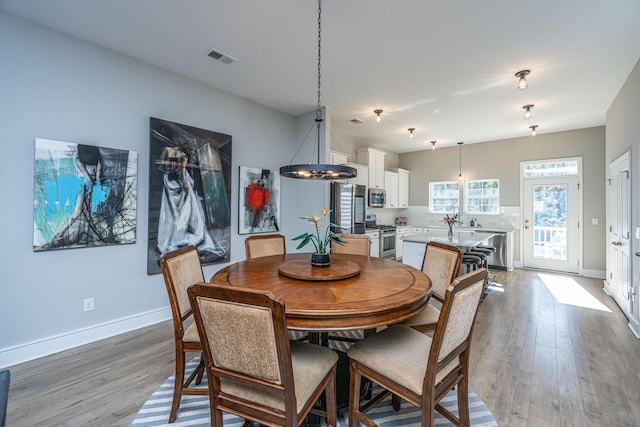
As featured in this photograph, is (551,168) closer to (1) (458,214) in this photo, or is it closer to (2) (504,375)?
(1) (458,214)

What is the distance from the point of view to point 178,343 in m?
1.76

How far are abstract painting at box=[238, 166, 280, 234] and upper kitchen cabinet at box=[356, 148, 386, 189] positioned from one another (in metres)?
2.51

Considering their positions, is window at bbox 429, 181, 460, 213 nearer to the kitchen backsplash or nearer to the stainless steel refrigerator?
the kitchen backsplash

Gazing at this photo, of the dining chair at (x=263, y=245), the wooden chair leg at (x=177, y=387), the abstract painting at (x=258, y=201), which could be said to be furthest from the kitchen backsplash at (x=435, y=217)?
the wooden chair leg at (x=177, y=387)

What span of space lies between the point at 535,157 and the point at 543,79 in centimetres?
324

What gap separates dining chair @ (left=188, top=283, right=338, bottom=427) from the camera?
112 centimetres

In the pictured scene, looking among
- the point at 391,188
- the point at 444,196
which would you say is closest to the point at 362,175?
the point at 391,188

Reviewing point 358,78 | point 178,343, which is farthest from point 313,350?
point 358,78

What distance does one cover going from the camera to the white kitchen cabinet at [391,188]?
693 centimetres

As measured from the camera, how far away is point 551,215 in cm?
593

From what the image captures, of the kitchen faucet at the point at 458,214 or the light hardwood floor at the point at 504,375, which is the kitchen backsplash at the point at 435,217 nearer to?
the kitchen faucet at the point at 458,214

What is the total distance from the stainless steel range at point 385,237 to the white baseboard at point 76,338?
4.25m

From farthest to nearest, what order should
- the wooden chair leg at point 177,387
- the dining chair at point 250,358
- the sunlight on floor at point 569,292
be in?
the sunlight on floor at point 569,292, the wooden chair leg at point 177,387, the dining chair at point 250,358

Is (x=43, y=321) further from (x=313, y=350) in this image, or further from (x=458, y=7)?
(x=458, y=7)
